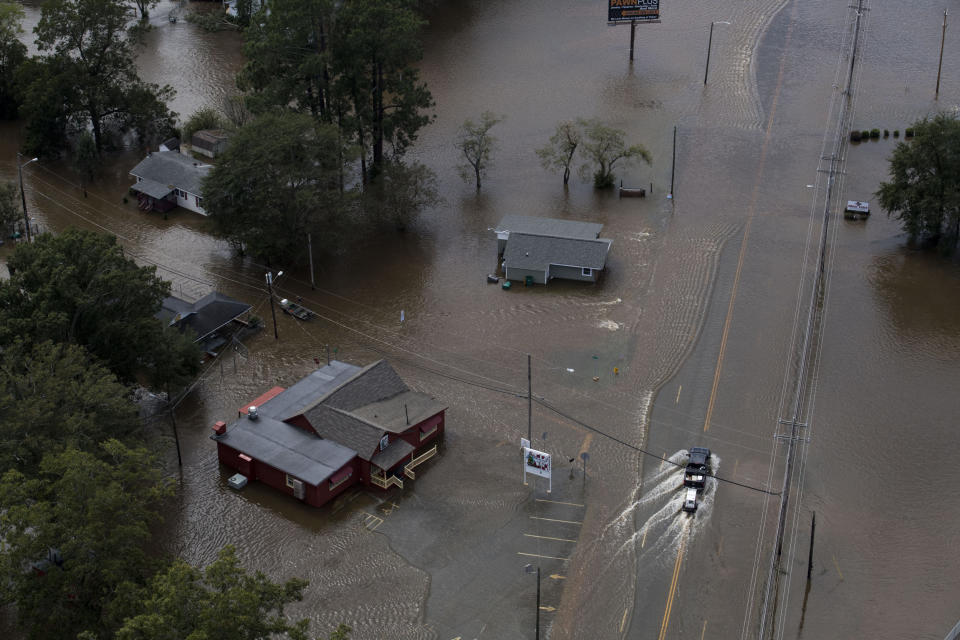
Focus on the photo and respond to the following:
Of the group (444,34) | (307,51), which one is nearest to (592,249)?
(307,51)

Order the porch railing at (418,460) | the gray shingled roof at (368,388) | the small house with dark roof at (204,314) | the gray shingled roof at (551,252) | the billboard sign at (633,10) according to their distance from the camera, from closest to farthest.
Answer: the porch railing at (418,460) < the gray shingled roof at (368,388) < the small house with dark roof at (204,314) < the gray shingled roof at (551,252) < the billboard sign at (633,10)

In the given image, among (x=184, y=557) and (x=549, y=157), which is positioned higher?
(x=549, y=157)

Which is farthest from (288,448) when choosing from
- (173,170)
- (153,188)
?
(173,170)

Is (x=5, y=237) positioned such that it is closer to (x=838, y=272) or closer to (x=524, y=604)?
(x=524, y=604)

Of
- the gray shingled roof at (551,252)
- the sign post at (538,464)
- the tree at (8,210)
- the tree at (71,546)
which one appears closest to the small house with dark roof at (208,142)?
the tree at (8,210)

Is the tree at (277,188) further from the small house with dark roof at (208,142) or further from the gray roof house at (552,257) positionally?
the small house with dark roof at (208,142)
